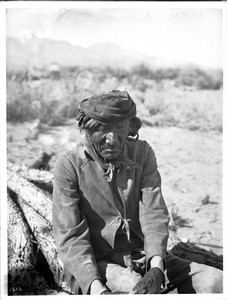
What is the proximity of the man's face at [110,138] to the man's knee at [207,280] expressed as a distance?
0.99m

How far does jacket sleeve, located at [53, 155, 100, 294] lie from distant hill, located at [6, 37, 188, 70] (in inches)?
109

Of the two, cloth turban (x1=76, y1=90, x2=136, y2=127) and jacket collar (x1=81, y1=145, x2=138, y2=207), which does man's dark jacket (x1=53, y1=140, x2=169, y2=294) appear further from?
cloth turban (x1=76, y1=90, x2=136, y2=127)

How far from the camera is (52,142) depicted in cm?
638

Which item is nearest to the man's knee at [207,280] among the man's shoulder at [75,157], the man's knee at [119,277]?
the man's knee at [119,277]

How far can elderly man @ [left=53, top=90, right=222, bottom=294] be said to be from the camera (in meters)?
3.33

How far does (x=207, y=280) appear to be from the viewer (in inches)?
135

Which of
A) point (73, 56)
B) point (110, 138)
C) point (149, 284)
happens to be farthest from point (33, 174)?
point (149, 284)

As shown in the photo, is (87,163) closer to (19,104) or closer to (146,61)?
(19,104)

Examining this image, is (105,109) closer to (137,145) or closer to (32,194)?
(137,145)

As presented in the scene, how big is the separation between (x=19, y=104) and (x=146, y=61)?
6.83ft

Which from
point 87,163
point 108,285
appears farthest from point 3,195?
point 108,285

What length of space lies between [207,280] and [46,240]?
4.95 feet

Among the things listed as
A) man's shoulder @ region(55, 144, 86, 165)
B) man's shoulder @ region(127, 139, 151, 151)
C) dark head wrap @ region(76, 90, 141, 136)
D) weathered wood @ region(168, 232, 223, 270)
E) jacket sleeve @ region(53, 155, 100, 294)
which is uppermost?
dark head wrap @ region(76, 90, 141, 136)

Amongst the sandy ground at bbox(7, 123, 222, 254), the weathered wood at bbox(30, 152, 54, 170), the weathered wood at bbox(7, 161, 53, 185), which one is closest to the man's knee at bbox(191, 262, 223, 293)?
the sandy ground at bbox(7, 123, 222, 254)
